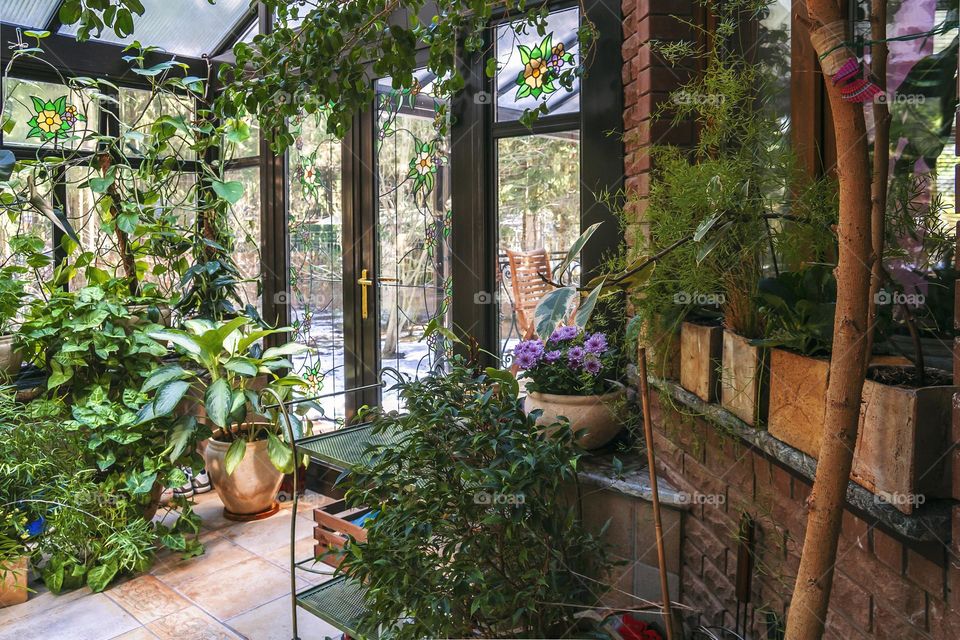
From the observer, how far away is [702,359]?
1.71m

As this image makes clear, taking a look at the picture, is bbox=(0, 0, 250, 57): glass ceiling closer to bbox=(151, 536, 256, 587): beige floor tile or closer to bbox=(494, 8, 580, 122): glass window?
bbox=(494, 8, 580, 122): glass window

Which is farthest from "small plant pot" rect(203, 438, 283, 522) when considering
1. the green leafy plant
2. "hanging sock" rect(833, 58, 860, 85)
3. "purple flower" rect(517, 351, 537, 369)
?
"hanging sock" rect(833, 58, 860, 85)

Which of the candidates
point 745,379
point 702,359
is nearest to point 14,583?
point 702,359

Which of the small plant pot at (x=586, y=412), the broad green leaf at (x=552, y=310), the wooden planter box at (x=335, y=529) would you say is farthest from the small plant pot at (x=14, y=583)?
the broad green leaf at (x=552, y=310)

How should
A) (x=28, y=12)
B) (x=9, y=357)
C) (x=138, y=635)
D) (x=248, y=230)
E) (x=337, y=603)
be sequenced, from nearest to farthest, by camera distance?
(x=337, y=603)
(x=138, y=635)
(x=9, y=357)
(x=28, y=12)
(x=248, y=230)

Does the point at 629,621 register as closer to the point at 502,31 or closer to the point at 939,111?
the point at 939,111

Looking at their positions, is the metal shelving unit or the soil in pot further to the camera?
the soil in pot

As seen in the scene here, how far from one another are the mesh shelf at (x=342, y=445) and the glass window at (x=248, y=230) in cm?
205

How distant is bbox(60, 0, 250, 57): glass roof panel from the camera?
164 inches

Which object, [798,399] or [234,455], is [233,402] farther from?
[798,399]

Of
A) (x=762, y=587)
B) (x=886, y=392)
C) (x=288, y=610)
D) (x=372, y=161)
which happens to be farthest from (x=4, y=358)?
(x=886, y=392)

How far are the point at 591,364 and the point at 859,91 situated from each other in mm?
1493

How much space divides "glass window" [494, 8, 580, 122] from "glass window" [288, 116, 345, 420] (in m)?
1.21

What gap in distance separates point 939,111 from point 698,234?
2.61ft
